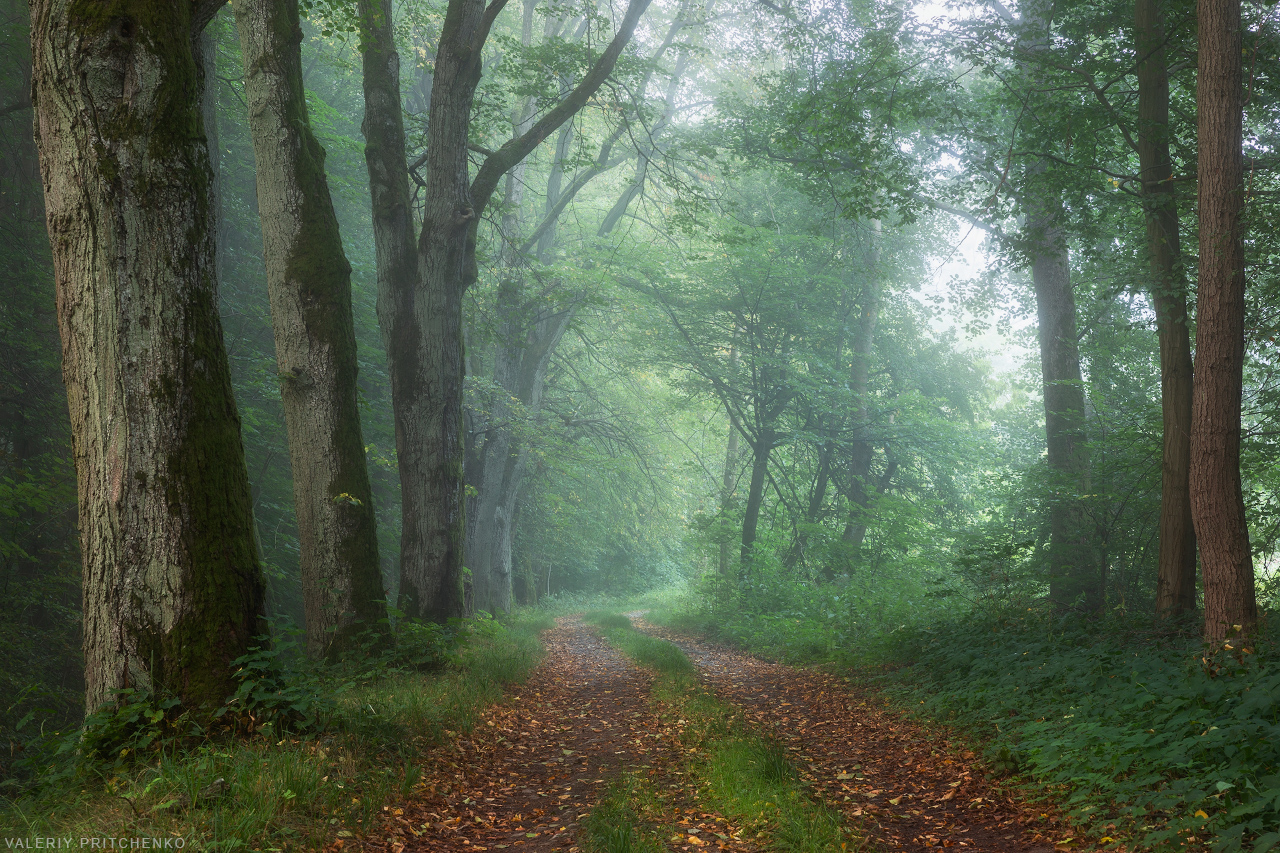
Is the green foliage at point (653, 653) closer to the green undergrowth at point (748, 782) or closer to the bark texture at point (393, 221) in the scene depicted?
the green undergrowth at point (748, 782)

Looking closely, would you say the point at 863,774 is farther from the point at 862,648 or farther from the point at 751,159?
the point at 751,159

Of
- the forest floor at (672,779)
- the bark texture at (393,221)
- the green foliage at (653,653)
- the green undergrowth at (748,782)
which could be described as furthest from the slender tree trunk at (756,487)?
the green undergrowth at (748,782)

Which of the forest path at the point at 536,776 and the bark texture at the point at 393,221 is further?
the bark texture at the point at 393,221

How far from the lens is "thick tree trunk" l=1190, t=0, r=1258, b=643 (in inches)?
226

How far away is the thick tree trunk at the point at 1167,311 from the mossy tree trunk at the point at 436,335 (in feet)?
23.9

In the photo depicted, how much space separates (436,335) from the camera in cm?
912

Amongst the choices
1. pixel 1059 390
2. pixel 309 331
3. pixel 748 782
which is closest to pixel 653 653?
pixel 748 782

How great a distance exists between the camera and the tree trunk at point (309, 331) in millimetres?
6895

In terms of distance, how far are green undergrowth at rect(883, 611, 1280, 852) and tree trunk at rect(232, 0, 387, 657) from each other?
566cm

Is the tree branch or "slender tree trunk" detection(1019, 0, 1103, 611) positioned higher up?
the tree branch

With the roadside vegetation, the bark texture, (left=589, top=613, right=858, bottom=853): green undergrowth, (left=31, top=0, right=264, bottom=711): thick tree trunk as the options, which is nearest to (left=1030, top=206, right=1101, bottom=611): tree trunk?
the roadside vegetation

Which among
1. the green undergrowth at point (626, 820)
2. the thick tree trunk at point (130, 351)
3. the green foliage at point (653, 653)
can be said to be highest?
the thick tree trunk at point (130, 351)

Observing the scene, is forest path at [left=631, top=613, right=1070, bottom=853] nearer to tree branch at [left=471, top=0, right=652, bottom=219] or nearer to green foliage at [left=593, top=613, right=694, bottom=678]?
green foliage at [left=593, top=613, right=694, bottom=678]

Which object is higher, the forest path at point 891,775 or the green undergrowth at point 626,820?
the green undergrowth at point 626,820
